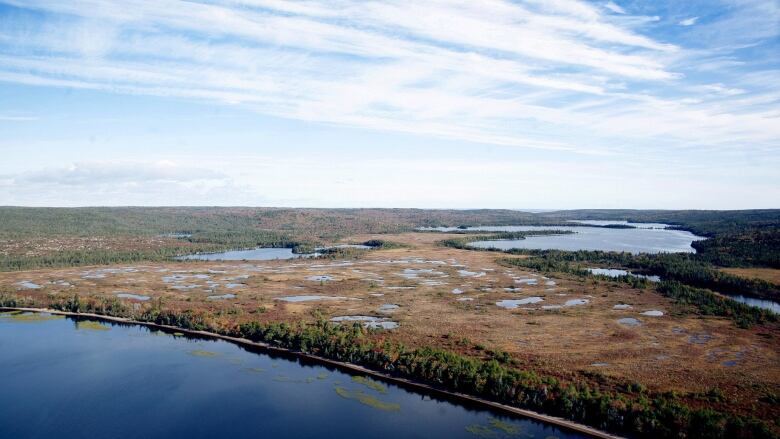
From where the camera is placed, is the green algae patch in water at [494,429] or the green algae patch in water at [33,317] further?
the green algae patch in water at [33,317]

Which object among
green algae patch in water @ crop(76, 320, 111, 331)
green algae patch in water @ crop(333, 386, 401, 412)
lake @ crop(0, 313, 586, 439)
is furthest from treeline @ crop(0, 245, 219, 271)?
green algae patch in water @ crop(333, 386, 401, 412)

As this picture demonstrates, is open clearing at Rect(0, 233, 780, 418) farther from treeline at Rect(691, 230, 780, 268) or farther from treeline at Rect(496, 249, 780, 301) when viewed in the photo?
treeline at Rect(691, 230, 780, 268)

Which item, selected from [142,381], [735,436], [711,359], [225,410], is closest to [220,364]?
[142,381]

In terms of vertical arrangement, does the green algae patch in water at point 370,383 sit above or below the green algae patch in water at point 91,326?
above

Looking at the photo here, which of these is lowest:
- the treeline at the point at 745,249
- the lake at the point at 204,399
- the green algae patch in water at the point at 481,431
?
the lake at the point at 204,399

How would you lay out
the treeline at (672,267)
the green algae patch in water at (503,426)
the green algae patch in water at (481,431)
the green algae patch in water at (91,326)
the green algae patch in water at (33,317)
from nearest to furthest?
the green algae patch in water at (481,431)
the green algae patch in water at (503,426)
the green algae patch in water at (91,326)
the green algae patch in water at (33,317)
the treeline at (672,267)

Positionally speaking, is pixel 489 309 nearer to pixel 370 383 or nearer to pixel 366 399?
pixel 370 383

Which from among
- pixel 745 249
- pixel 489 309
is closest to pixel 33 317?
pixel 489 309

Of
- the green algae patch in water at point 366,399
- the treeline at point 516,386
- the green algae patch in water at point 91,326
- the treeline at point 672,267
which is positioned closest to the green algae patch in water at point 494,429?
the treeline at point 516,386

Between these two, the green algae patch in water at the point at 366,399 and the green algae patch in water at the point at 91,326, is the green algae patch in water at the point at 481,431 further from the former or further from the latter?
the green algae patch in water at the point at 91,326
